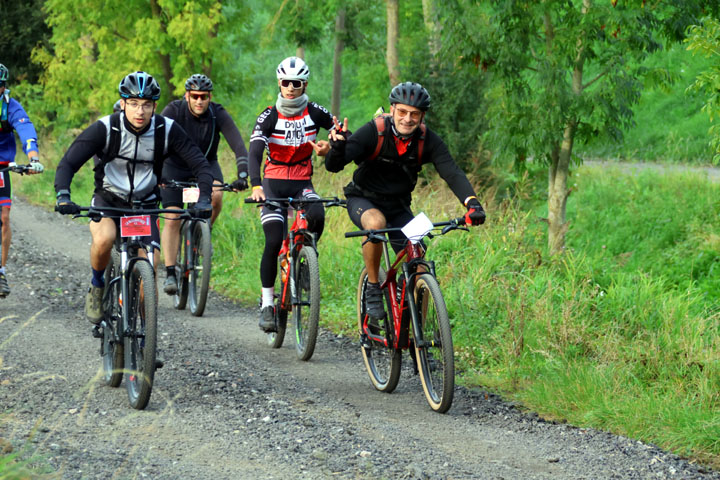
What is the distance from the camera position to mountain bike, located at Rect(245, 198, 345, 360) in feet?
23.4

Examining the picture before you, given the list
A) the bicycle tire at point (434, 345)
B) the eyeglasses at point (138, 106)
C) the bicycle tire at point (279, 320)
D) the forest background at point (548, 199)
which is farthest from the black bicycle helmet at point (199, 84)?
the bicycle tire at point (434, 345)

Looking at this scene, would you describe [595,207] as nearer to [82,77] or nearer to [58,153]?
[82,77]

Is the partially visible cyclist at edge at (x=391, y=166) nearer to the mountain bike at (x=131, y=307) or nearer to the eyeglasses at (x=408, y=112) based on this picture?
the eyeglasses at (x=408, y=112)

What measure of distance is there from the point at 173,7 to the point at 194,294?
8714mm

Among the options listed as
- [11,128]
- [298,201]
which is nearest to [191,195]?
[298,201]

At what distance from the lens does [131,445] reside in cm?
493

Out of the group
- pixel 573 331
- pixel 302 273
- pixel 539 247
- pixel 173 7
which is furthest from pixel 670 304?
pixel 173 7

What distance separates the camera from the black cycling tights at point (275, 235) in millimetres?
7453

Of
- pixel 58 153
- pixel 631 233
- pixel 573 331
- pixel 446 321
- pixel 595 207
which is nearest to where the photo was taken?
pixel 446 321

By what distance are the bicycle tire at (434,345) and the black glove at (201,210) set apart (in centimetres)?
143

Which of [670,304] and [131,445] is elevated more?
[670,304]

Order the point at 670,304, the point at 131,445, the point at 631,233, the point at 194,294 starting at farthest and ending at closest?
1. the point at 631,233
2. the point at 194,294
3. the point at 670,304
4. the point at 131,445

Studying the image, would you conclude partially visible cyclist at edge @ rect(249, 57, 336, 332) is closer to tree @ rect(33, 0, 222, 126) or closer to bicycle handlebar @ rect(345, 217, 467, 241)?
bicycle handlebar @ rect(345, 217, 467, 241)

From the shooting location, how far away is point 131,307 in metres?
5.83
